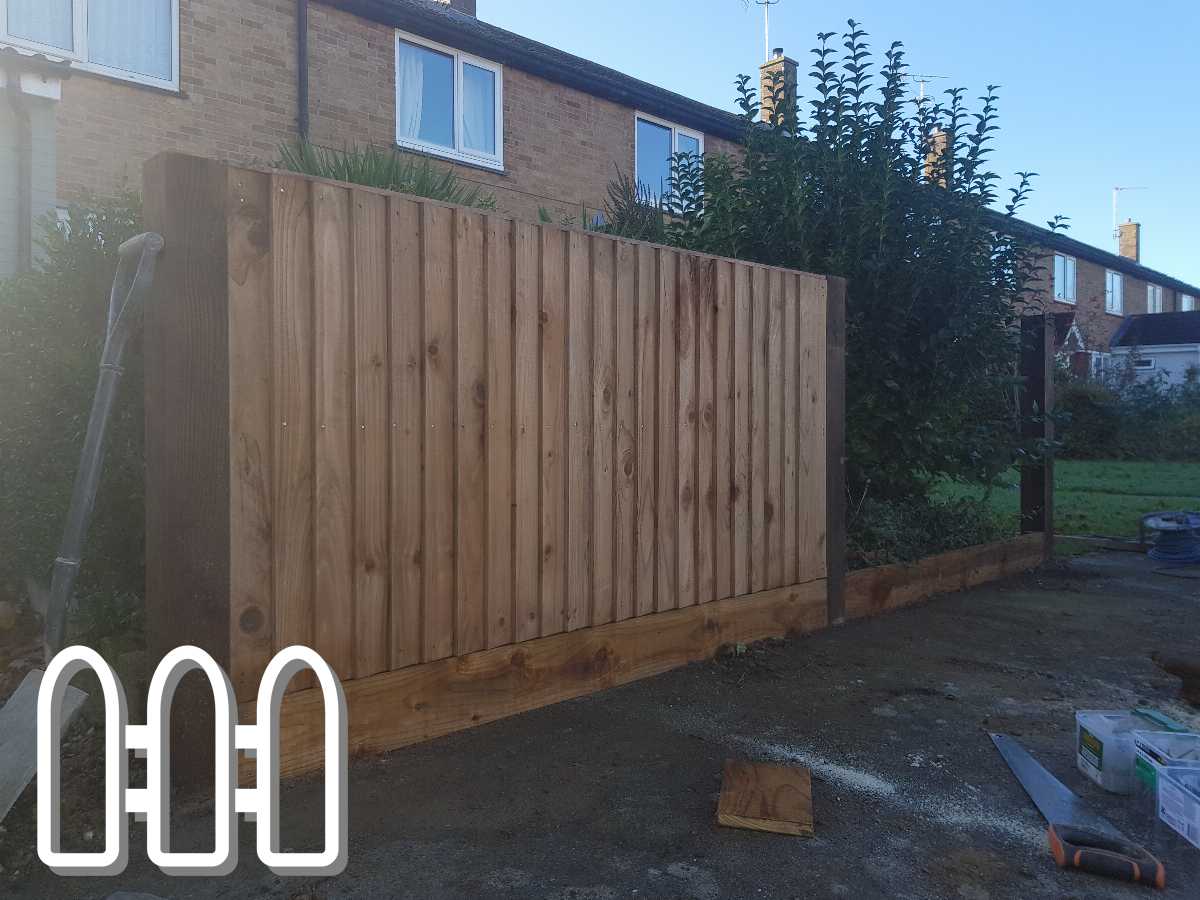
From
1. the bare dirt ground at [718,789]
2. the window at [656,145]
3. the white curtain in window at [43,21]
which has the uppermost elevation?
the window at [656,145]

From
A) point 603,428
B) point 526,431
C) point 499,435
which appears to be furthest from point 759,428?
point 499,435

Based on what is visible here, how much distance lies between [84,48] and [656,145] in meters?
8.39

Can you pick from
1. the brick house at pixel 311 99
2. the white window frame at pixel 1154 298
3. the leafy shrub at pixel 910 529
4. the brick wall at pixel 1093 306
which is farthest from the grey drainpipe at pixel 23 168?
the white window frame at pixel 1154 298

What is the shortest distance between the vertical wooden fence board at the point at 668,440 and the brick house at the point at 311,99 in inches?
112

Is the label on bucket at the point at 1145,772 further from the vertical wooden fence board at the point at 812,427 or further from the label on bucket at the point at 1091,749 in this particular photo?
the vertical wooden fence board at the point at 812,427

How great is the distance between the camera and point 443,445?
337 cm

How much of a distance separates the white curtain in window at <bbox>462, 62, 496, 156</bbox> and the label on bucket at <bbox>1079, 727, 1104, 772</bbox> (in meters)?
10.8

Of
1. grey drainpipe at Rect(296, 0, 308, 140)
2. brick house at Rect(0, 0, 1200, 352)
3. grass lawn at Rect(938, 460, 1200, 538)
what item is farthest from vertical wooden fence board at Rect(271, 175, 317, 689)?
grey drainpipe at Rect(296, 0, 308, 140)

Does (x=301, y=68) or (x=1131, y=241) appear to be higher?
(x=1131, y=241)

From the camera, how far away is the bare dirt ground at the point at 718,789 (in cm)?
240

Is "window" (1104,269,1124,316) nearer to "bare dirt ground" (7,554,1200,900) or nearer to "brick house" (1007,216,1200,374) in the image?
"brick house" (1007,216,1200,374)

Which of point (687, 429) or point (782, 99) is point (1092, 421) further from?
point (687, 429)

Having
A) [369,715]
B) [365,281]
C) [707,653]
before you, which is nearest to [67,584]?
[369,715]

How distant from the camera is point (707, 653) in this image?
4.47 metres
